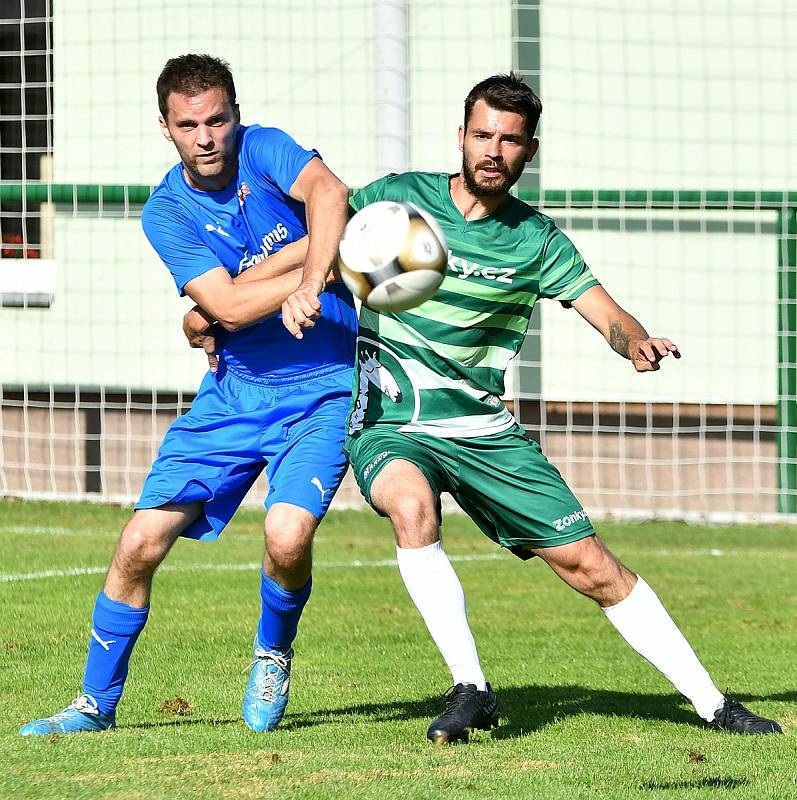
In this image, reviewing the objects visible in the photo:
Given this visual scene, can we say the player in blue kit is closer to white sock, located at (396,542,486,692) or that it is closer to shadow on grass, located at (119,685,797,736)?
shadow on grass, located at (119,685,797,736)

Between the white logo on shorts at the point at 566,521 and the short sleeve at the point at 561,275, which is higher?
the short sleeve at the point at 561,275

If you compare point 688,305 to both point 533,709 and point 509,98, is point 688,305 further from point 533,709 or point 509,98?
point 509,98

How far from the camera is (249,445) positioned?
16.4 ft

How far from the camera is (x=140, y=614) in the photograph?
195 inches

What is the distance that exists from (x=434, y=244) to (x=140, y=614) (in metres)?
1.61

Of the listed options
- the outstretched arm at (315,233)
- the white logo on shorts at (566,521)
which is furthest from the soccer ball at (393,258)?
the white logo on shorts at (566,521)

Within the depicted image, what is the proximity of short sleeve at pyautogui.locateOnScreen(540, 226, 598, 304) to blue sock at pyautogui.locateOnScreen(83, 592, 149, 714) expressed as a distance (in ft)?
5.79

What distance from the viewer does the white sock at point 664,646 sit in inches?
193

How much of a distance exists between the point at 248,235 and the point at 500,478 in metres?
1.22

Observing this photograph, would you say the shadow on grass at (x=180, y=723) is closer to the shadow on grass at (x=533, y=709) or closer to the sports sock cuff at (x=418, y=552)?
the shadow on grass at (x=533, y=709)

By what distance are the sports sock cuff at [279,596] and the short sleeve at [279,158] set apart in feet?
4.29

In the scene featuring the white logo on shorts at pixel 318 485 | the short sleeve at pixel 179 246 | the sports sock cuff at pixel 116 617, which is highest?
the short sleeve at pixel 179 246

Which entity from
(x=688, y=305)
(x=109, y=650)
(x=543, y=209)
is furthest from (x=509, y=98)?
(x=688, y=305)

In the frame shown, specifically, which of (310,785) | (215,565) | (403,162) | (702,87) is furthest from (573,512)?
(702,87)
